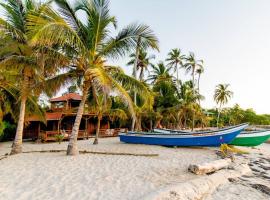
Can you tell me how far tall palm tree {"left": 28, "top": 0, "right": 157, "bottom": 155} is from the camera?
7.51m

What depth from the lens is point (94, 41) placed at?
27.3ft

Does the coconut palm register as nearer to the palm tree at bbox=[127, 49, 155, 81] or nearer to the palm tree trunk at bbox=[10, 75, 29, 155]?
the palm tree trunk at bbox=[10, 75, 29, 155]

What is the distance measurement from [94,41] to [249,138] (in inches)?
504

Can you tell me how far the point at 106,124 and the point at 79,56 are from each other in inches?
664

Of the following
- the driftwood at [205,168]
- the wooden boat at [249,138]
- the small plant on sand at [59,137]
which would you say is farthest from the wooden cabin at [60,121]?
the driftwood at [205,168]

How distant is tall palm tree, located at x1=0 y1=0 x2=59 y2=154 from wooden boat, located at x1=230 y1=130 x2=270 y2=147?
508 inches

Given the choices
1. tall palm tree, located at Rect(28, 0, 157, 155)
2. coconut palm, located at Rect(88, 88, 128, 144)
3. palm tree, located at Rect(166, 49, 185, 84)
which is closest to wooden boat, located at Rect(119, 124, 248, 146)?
coconut palm, located at Rect(88, 88, 128, 144)

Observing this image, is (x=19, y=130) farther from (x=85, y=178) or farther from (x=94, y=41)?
(x=85, y=178)

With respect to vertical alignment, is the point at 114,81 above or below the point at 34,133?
above

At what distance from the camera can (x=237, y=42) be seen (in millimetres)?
18109

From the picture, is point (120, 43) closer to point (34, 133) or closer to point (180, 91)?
point (34, 133)

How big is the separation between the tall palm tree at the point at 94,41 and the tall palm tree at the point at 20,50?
132 cm

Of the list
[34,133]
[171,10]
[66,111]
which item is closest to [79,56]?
[171,10]

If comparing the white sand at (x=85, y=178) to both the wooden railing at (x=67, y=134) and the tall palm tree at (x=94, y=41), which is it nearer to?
the tall palm tree at (x=94, y=41)
